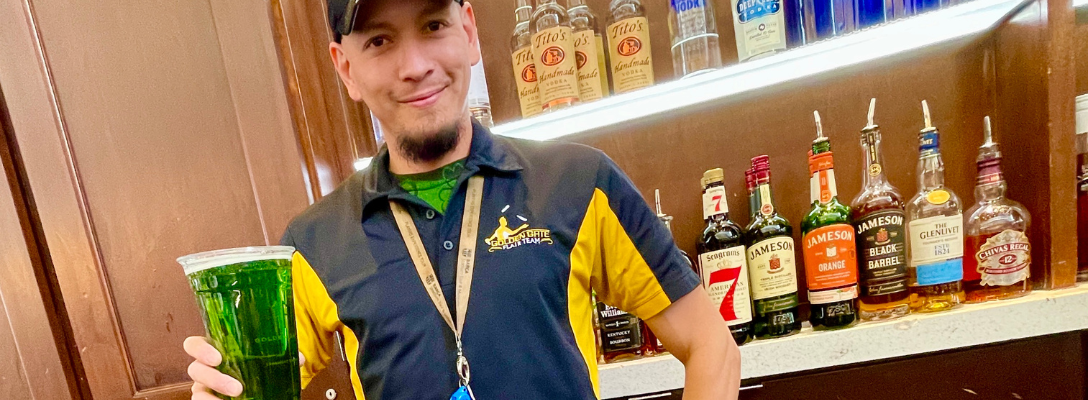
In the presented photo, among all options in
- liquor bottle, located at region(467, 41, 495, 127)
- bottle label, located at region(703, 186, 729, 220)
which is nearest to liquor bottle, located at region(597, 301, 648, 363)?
bottle label, located at region(703, 186, 729, 220)

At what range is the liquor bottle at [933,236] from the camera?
0.90m

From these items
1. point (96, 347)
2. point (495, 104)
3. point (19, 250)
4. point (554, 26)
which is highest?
point (554, 26)

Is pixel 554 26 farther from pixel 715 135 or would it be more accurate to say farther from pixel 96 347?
pixel 96 347

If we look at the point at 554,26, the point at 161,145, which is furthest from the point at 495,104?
the point at 161,145

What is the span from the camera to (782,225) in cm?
99

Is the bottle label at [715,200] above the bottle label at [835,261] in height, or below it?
above

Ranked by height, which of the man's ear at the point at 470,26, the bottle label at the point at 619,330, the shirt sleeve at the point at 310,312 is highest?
the man's ear at the point at 470,26

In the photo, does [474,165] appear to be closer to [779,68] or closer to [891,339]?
[779,68]

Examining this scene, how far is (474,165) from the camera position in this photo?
80 centimetres

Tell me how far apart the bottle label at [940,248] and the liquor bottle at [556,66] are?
75 cm

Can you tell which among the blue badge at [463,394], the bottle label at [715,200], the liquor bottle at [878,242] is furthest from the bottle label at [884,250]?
the blue badge at [463,394]

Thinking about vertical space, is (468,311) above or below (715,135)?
below

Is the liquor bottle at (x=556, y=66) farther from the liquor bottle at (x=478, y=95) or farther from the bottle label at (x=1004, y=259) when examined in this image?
the bottle label at (x=1004, y=259)

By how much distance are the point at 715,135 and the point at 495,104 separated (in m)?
0.58
